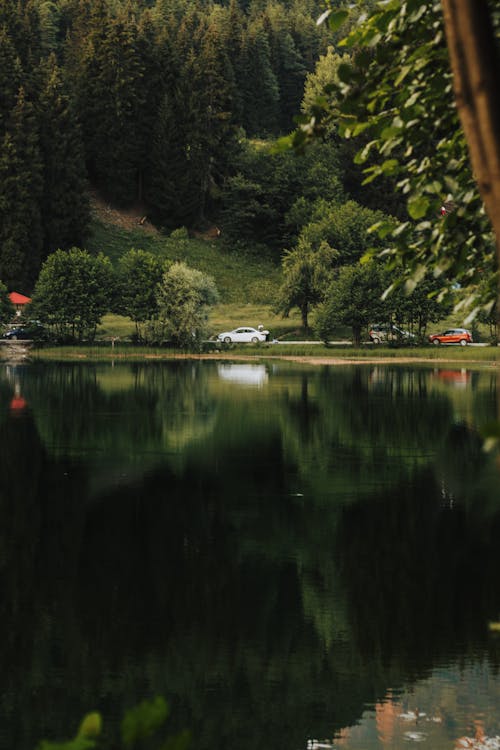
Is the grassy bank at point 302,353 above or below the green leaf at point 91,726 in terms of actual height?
below

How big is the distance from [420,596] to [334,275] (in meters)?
93.2

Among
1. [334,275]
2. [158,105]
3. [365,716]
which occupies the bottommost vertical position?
[365,716]

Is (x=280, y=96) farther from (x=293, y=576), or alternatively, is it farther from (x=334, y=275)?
(x=293, y=576)

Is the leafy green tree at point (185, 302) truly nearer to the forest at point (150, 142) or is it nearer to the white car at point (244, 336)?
the white car at point (244, 336)

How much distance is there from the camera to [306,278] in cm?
10856

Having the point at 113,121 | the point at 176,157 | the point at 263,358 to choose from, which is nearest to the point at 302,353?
the point at 263,358

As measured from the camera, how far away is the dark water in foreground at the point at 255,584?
14023 mm

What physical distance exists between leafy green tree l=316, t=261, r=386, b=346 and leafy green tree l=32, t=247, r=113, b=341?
2019 cm

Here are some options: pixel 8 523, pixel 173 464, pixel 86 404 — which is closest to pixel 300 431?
pixel 173 464

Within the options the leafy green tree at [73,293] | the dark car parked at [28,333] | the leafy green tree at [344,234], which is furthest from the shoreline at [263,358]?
the leafy green tree at [344,234]

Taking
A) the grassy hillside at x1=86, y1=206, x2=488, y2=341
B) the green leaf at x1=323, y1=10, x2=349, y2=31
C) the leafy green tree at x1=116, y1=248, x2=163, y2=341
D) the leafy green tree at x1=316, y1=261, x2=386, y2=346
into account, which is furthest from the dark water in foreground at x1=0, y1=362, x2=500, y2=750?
the grassy hillside at x1=86, y1=206, x2=488, y2=341

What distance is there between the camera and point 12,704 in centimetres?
1400

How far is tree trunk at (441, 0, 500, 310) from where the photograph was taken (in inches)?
177

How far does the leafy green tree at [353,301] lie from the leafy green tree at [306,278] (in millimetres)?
3920
